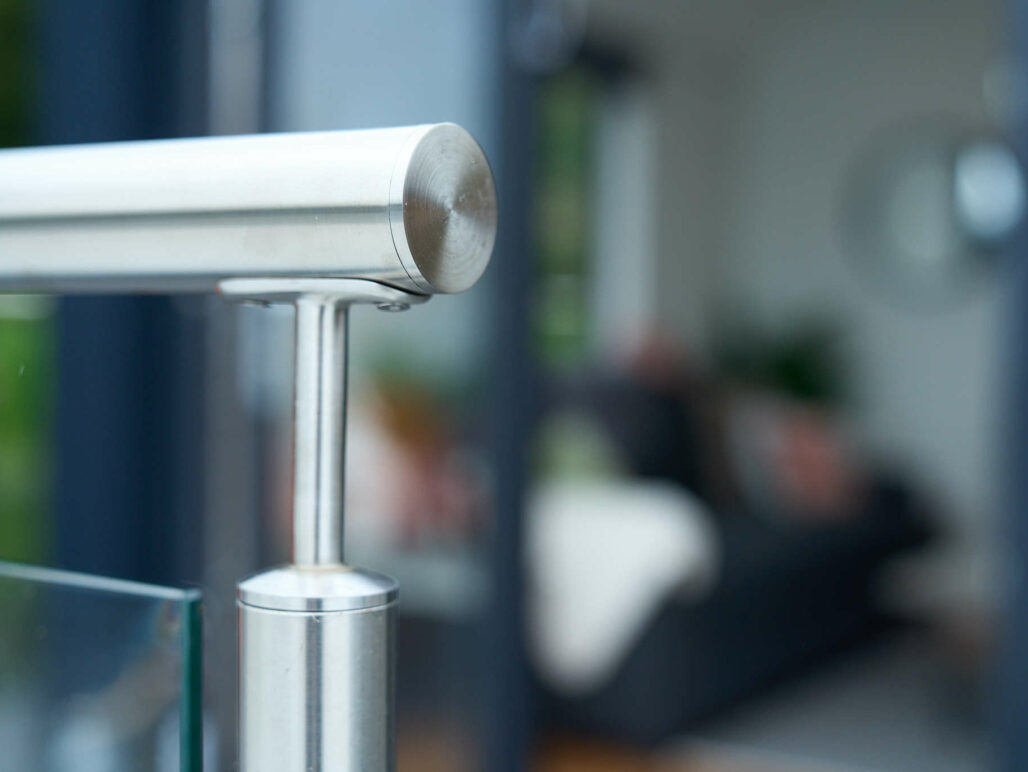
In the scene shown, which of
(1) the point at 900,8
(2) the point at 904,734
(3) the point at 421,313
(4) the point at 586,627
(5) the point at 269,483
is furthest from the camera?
(1) the point at 900,8

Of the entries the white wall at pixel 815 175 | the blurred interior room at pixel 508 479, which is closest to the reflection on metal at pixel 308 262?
the blurred interior room at pixel 508 479

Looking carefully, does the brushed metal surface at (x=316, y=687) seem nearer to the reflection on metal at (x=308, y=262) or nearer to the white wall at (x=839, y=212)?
the reflection on metal at (x=308, y=262)

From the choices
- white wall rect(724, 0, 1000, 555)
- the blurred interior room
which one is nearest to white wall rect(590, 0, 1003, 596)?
white wall rect(724, 0, 1000, 555)

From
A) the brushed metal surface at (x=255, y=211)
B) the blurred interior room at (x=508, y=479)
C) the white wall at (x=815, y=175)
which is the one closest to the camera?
the brushed metal surface at (x=255, y=211)

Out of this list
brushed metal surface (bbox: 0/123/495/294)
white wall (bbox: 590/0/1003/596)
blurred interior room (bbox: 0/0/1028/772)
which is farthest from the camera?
white wall (bbox: 590/0/1003/596)

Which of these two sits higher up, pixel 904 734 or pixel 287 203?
pixel 287 203

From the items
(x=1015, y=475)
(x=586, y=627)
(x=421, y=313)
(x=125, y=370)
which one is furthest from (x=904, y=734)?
(x=125, y=370)

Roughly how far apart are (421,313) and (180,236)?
1942mm

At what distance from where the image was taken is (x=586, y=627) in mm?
2760

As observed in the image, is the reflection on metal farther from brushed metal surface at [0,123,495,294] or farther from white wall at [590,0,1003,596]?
white wall at [590,0,1003,596]

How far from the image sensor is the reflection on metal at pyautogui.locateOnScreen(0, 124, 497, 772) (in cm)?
25

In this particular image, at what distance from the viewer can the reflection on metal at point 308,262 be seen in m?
0.25

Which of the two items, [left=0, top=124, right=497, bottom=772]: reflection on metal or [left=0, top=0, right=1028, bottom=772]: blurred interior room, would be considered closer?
[left=0, top=124, right=497, bottom=772]: reflection on metal

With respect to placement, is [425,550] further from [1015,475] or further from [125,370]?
[1015,475]
